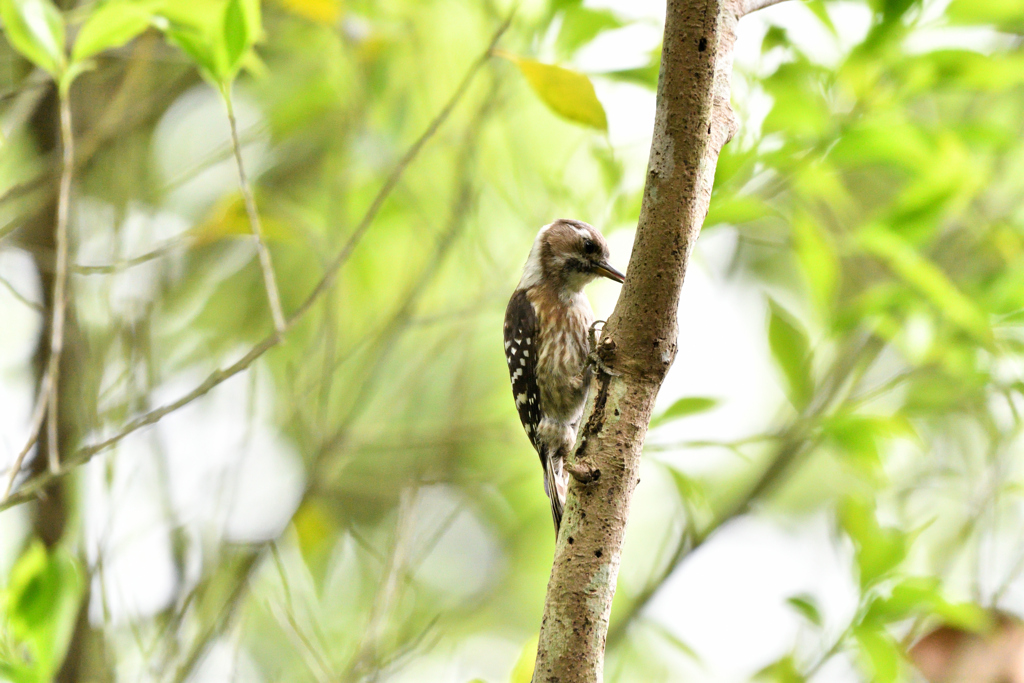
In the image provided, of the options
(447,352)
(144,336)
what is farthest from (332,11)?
(447,352)

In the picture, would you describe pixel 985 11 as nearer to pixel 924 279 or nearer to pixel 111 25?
pixel 924 279

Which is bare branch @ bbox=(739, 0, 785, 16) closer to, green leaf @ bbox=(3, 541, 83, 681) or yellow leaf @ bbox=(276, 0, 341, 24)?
yellow leaf @ bbox=(276, 0, 341, 24)

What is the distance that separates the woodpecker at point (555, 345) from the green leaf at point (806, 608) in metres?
1.01

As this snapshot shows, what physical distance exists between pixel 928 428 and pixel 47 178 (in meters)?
3.73

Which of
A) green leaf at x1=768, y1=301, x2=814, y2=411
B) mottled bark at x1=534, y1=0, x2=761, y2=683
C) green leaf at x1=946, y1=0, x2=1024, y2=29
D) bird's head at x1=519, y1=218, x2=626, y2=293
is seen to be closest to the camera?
mottled bark at x1=534, y1=0, x2=761, y2=683

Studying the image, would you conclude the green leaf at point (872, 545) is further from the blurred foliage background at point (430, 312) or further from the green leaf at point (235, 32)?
the green leaf at point (235, 32)

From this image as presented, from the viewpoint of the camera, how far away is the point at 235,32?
6.77ft

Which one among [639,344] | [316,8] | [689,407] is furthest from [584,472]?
[316,8]

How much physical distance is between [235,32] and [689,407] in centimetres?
155

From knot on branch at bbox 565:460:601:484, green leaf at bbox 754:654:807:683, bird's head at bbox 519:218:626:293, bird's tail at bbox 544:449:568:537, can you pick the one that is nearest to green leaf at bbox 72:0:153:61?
knot on branch at bbox 565:460:601:484

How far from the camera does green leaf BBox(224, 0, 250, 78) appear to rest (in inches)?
80.5

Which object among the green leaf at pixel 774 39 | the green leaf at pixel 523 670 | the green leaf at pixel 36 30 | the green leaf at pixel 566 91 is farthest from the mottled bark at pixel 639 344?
the green leaf at pixel 36 30

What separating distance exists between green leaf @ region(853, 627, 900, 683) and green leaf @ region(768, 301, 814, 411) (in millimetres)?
692

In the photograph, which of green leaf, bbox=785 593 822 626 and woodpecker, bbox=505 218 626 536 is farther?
woodpecker, bbox=505 218 626 536
